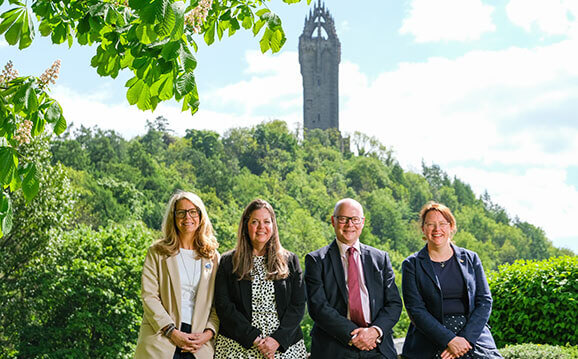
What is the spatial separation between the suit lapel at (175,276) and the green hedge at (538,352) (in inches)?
124

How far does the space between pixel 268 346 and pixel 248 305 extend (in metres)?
0.29

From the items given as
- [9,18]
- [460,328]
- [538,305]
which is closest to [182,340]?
[460,328]

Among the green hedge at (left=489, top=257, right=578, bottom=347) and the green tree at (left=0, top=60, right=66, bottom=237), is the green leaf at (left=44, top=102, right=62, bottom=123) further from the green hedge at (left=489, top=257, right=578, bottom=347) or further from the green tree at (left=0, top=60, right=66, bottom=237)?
the green hedge at (left=489, top=257, right=578, bottom=347)

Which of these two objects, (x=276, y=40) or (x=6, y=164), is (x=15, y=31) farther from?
(x=276, y=40)

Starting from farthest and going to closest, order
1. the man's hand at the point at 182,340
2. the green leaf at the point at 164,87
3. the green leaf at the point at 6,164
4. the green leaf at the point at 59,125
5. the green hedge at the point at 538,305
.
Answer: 1. the green hedge at the point at 538,305
2. the man's hand at the point at 182,340
3. the green leaf at the point at 59,125
4. the green leaf at the point at 6,164
5. the green leaf at the point at 164,87

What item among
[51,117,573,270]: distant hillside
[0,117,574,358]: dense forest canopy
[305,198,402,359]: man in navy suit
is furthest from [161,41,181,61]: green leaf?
[51,117,573,270]: distant hillside

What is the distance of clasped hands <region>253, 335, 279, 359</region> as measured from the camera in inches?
149

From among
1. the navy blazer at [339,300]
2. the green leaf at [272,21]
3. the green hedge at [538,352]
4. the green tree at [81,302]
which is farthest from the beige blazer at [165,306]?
the green tree at [81,302]

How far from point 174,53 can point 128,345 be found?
18.6 metres

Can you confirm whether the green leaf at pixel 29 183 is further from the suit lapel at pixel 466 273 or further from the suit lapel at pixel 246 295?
the suit lapel at pixel 466 273

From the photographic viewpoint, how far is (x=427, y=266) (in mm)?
4238

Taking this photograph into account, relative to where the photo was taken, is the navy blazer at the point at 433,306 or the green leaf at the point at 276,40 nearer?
the green leaf at the point at 276,40

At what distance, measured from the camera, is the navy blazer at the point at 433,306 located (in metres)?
4.09

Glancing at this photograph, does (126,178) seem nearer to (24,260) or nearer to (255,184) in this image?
(255,184)
